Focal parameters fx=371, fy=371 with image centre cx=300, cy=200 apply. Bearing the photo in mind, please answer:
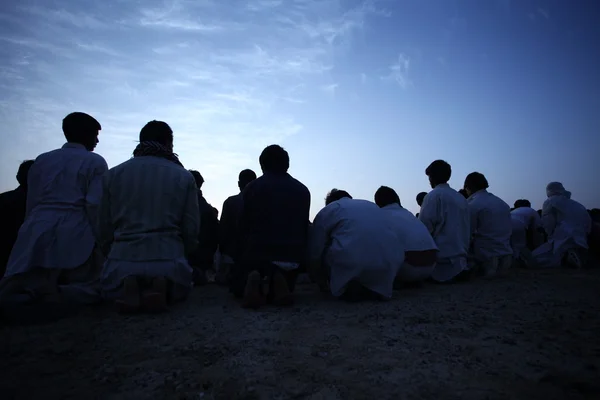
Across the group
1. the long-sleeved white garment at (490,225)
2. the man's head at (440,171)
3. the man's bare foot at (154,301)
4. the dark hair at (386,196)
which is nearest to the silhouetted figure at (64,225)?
the man's bare foot at (154,301)

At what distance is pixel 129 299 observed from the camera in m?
3.26

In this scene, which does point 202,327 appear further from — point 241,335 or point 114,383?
point 114,383

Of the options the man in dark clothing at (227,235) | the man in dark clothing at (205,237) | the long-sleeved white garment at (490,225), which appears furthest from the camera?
the long-sleeved white garment at (490,225)

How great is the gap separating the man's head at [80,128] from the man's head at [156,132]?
1.95 ft

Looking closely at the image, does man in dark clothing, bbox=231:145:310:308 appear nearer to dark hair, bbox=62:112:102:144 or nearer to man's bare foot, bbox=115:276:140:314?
man's bare foot, bbox=115:276:140:314

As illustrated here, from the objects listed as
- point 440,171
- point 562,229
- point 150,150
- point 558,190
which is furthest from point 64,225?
point 558,190

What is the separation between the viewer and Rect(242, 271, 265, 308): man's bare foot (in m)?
3.60

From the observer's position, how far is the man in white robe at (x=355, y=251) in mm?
3965

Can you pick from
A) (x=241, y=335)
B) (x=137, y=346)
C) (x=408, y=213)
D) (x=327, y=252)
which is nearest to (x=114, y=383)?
(x=137, y=346)

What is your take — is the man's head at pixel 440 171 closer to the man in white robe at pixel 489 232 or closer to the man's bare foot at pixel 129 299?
the man in white robe at pixel 489 232

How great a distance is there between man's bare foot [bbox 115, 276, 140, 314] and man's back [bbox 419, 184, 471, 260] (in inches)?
164

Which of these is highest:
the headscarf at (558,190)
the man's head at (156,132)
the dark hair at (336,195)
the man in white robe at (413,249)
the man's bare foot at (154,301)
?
the man's head at (156,132)

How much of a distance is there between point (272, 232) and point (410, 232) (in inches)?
77.6

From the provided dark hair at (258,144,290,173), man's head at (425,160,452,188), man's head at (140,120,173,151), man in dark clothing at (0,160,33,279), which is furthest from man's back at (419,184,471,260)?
man in dark clothing at (0,160,33,279)
